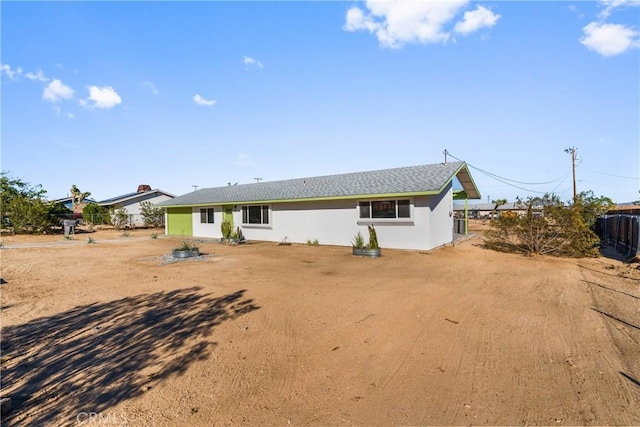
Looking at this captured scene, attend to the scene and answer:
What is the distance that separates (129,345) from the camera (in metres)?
4.47

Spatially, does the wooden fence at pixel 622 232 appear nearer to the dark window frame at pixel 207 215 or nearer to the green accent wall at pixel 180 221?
the dark window frame at pixel 207 215

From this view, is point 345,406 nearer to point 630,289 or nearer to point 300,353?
point 300,353

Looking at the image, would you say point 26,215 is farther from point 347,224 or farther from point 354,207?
point 354,207

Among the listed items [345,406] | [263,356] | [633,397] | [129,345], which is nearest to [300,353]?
[263,356]

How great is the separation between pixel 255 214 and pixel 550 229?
1451 centimetres

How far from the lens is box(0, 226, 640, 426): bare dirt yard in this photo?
3.09 meters

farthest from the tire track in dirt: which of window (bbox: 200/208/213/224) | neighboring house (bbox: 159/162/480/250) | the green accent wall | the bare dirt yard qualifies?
the green accent wall

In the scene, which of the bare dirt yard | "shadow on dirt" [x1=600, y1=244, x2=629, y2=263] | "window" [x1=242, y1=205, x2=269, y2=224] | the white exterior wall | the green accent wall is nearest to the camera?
the bare dirt yard

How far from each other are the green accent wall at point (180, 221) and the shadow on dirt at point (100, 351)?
18.0 metres

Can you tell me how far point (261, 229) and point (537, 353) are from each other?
1595cm

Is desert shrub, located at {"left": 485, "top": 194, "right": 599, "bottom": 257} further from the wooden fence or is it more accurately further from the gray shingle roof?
the gray shingle roof

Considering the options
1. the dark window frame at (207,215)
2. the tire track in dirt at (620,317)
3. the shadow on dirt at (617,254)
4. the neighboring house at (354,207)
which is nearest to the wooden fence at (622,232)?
the shadow on dirt at (617,254)

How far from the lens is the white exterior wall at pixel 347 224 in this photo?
13.4 metres

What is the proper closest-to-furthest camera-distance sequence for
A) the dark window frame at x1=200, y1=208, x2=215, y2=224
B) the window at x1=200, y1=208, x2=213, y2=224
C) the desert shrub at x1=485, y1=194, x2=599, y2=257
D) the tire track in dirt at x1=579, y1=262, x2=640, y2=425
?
the tire track in dirt at x1=579, y1=262, x2=640, y2=425 → the desert shrub at x1=485, y1=194, x2=599, y2=257 → the dark window frame at x1=200, y1=208, x2=215, y2=224 → the window at x1=200, y1=208, x2=213, y2=224
